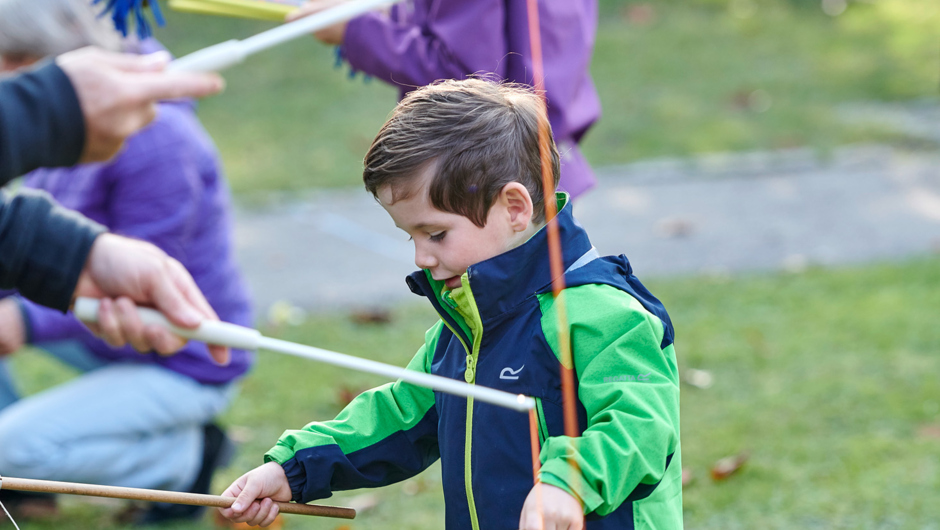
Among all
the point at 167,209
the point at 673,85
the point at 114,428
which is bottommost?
the point at 673,85

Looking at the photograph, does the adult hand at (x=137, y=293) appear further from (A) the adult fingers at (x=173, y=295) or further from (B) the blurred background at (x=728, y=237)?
(B) the blurred background at (x=728, y=237)

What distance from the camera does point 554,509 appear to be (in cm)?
144

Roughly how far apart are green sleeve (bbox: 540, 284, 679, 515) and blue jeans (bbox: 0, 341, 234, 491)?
6.63 feet

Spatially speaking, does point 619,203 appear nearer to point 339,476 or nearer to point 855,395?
point 855,395

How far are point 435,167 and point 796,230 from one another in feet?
14.3

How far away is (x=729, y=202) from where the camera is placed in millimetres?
6199

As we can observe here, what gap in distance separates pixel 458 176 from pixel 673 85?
22.3 feet

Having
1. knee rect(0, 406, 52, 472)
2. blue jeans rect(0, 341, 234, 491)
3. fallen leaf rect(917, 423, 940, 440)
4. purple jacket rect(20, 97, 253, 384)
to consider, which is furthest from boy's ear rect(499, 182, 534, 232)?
fallen leaf rect(917, 423, 940, 440)

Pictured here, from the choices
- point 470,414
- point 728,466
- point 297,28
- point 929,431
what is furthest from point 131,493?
point 929,431

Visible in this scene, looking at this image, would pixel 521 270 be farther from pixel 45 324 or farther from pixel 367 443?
pixel 45 324

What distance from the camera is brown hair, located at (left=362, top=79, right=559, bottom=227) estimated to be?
1.71m

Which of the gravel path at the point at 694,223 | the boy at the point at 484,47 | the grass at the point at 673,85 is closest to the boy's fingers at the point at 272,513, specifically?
the boy at the point at 484,47

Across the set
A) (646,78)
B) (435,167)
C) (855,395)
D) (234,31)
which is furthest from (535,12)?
(234,31)

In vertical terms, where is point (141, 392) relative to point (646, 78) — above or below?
above
